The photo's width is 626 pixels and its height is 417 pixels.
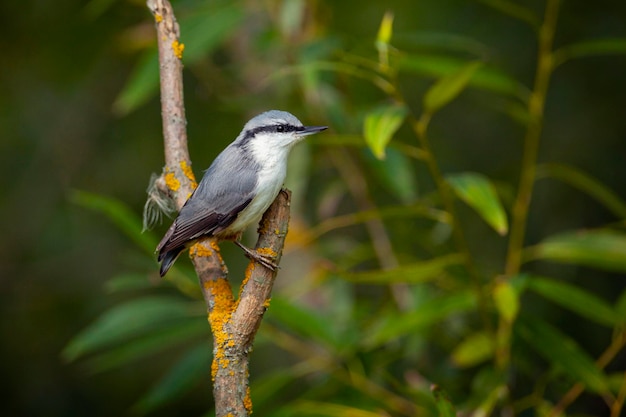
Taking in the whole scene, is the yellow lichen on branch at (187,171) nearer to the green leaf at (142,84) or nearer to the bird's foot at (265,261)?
the bird's foot at (265,261)

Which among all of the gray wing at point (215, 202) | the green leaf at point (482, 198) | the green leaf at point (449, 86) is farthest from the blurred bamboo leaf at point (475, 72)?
the gray wing at point (215, 202)

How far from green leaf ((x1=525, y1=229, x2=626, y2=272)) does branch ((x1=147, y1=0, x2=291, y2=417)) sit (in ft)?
3.03

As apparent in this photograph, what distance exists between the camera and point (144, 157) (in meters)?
4.17

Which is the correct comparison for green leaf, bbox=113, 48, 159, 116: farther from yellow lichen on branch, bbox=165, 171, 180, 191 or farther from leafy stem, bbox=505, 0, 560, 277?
leafy stem, bbox=505, 0, 560, 277

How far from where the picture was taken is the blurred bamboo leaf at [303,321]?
7.77 ft

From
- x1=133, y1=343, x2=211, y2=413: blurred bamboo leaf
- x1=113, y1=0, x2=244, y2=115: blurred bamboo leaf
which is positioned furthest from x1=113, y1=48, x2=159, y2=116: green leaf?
x1=133, y1=343, x2=211, y2=413: blurred bamboo leaf

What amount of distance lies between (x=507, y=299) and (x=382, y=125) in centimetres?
53

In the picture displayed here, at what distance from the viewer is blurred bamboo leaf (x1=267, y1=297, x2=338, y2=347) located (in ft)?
7.77

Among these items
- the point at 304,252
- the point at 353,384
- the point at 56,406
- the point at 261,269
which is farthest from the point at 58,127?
the point at 261,269

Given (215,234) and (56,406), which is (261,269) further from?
(56,406)

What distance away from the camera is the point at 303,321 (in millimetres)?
2385

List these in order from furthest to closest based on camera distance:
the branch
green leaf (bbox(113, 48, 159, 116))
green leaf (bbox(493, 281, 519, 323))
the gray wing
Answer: green leaf (bbox(113, 48, 159, 116)) < green leaf (bbox(493, 281, 519, 323)) < the gray wing < the branch

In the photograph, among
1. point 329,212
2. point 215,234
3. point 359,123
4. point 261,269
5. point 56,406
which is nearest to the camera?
point 261,269

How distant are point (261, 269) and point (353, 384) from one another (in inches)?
36.5
